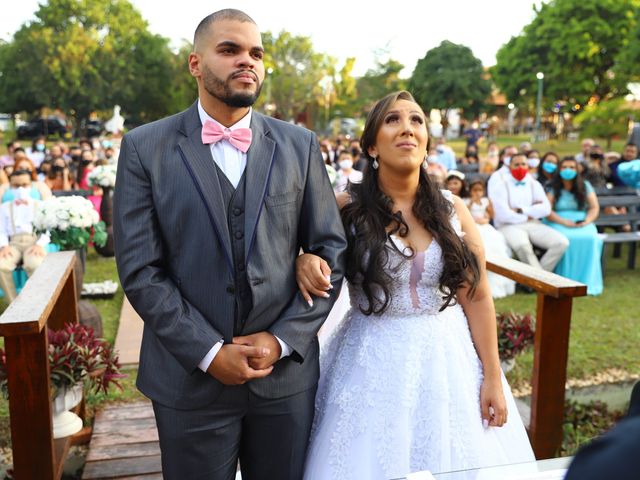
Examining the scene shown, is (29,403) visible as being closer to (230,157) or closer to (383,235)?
(230,157)

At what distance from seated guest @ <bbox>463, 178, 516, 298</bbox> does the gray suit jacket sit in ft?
20.3

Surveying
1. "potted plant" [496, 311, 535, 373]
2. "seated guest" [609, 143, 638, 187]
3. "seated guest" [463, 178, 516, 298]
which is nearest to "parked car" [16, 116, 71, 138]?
"seated guest" [609, 143, 638, 187]

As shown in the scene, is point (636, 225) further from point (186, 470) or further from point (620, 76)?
point (620, 76)

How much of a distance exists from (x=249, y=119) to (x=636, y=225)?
9.36m

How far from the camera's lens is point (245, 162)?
7.44ft

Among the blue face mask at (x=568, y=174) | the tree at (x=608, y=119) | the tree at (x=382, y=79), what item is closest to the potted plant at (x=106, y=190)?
the blue face mask at (x=568, y=174)

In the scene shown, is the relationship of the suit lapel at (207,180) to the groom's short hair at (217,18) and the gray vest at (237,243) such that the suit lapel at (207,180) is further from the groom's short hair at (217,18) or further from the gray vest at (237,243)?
the groom's short hair at (217,18)

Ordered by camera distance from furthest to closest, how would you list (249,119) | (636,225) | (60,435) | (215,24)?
(636,225), (60,435), (249,119), (215,24)

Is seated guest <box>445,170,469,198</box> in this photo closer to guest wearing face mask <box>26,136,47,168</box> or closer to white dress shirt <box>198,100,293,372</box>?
white dress shirt <box>198,100,293,372</box>

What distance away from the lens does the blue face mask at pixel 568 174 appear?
8.77m

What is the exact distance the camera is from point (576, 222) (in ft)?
28.9

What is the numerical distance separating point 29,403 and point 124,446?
4.05 feet

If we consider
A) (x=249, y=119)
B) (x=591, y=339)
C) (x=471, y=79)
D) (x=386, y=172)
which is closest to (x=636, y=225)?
(x=591, y=339)

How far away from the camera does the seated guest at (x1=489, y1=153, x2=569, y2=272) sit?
27.6 ft
